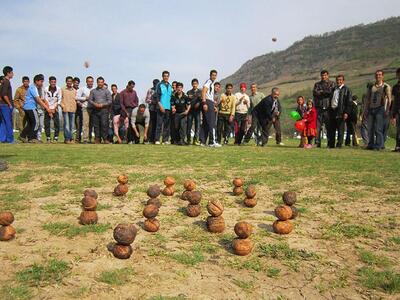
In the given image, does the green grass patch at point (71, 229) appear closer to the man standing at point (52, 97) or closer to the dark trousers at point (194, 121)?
the dark trousers at point (194, 121)

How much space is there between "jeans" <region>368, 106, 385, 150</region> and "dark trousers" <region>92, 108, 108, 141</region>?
1013 cm

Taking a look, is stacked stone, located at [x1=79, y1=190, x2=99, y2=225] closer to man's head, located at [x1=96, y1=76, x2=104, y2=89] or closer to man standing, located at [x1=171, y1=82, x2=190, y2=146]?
man standing, located at [x1=171, y1=82, x2=190, y2=146]

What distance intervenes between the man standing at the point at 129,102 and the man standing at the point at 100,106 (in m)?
0.89

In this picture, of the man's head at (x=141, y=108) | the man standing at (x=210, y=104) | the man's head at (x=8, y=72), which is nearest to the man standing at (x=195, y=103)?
the man standing at (x=210, y=104)

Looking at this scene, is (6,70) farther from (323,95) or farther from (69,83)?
(323,95)

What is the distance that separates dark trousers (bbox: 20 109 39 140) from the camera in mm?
15367

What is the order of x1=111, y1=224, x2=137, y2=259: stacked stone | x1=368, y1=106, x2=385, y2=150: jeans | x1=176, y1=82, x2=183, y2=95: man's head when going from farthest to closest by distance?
1. x1=176, y1=82, x2=183, y2=95: man's head
2. x1=368, y1=106, x2=385, y2=150: jeans
3. x1=111, y1=224, x2=137, y2=259: stacked stone

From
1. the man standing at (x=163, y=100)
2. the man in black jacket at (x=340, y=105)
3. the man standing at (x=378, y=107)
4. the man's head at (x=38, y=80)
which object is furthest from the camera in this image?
the man standing at (x=163, y=100)

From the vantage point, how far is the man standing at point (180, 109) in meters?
16.0

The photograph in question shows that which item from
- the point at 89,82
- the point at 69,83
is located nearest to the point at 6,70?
the point at 69,83

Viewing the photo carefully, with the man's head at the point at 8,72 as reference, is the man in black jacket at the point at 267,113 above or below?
below

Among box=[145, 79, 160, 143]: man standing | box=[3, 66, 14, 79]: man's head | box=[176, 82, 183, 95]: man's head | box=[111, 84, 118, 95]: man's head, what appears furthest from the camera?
box=[111, 84, 118, 95]: man's head

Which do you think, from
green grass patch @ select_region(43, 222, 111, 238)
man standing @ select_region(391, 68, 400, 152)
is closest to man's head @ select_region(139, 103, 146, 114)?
man standing @ select_region(391, 68, 400, 152)

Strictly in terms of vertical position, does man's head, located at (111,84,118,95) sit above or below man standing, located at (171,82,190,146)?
above
